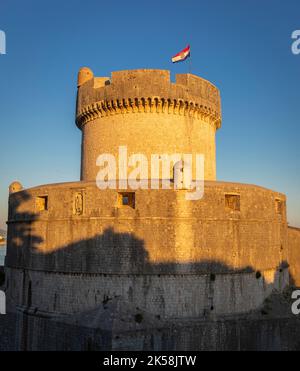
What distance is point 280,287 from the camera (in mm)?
15359

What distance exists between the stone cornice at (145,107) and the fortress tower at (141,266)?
4.83m

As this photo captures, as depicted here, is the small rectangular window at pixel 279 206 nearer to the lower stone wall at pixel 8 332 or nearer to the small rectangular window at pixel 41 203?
the small rectangular window at pixel 41 203

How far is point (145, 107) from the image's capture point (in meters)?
16.4

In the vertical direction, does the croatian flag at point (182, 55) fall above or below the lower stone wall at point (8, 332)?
above

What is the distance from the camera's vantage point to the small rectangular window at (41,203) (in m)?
14.1

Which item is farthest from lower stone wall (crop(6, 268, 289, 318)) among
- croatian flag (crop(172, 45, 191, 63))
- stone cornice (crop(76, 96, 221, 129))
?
croatian flag (crop(172, 45, 191, 63))

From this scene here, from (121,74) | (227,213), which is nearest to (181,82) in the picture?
(121,74)

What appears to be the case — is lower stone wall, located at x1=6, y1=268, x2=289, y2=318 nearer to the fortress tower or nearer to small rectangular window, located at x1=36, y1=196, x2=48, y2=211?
the fortress tower

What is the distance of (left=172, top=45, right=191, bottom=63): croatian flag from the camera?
1739cm

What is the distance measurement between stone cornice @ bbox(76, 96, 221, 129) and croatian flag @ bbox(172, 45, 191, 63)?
2.45 metres

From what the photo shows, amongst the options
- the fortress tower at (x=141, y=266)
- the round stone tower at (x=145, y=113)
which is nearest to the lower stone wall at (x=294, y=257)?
the fortress tower at (x=141, y=266)
